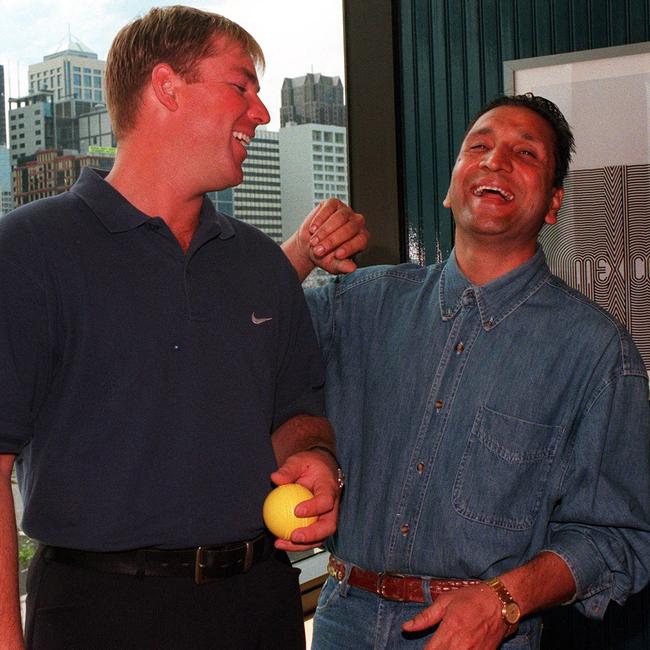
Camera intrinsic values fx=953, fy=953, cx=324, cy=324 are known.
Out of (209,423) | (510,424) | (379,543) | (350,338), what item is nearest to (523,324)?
(510,424)

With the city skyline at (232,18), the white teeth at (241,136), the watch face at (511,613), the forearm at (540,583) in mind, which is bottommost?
the watch face at (511,613)

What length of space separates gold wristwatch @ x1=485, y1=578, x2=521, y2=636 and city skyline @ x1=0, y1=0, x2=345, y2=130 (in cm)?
116

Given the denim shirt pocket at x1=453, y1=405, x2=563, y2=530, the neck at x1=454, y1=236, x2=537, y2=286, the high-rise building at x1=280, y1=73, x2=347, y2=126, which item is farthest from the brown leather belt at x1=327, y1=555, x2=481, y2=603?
the high-rise building at x1=280, y1=73, x2=347, y2=126

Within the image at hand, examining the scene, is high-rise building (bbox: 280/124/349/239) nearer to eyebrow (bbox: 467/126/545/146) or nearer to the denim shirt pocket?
eyebrow (bbox: 467/126/545/146)

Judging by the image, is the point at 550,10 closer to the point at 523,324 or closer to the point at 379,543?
the point at 523,324

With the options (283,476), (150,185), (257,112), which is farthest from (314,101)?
(283,476)

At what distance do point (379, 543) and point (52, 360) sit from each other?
2.58ft

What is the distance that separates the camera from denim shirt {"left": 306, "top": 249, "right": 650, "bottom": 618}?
1923 mm

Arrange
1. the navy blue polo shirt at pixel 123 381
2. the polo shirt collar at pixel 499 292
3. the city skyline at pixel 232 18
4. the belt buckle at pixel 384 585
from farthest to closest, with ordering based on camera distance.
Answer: the city skyline at pixel 232 18
the polo shirt collar at pixel 499 292
the belt buckle at pixel 384 585
the navy blue polo shirt at pixel 123 381

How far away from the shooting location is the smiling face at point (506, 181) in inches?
80.2

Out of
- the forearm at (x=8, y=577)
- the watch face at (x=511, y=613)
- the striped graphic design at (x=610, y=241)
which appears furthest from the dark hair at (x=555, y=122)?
the forearm at (x=8, y=577)

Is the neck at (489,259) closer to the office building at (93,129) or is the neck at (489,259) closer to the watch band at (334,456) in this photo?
the watch band at (334,456)

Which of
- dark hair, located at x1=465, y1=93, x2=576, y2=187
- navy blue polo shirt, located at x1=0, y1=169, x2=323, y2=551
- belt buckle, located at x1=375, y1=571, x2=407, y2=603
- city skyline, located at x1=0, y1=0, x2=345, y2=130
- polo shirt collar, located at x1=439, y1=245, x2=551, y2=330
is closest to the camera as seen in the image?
navy blue polo shirt, located at x1=0, y1=169, x2=323, y2=551

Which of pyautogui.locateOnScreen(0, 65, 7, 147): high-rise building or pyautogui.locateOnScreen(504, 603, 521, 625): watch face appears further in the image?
pyautogui.locateOnScreen(0, 65, 7, 147): high-rise building
